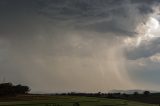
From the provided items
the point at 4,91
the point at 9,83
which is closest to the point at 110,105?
the point at 4,91

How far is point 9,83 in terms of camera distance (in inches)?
7200

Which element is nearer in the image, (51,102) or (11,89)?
(51,102)

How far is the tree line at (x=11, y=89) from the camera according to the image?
6356 inches

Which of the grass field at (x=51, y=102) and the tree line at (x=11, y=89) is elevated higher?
the tree line at (x=11, y=89)

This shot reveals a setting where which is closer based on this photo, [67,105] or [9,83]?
[67,105]

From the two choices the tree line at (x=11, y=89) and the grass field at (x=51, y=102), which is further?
the tree line at (x=11, y=89)

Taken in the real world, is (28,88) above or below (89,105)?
above

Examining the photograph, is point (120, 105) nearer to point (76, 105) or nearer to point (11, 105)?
point (76, 105)

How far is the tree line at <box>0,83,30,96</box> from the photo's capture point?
6356 inches

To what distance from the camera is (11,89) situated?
171m

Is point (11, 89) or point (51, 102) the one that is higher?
point (11, 89)

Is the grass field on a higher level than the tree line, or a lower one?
lower

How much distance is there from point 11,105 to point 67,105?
46.2 feet

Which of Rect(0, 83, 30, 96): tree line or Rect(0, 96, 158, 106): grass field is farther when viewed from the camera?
Rect(0, 83, 30, 96): tree line
